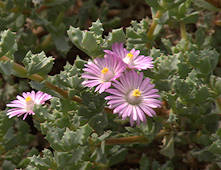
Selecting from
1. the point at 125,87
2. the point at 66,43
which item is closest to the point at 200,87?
the point at 125,87

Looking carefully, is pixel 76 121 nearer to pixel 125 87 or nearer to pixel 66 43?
pixel 125 87

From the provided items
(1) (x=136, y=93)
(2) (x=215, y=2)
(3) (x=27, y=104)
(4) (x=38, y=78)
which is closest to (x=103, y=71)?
(1) (x=136, y=93)

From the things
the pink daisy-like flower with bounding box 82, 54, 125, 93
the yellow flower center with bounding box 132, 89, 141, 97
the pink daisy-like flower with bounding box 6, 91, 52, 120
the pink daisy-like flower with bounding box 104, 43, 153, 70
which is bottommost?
the pink daisy-like flower with bounding box 6, 91, 52, 120

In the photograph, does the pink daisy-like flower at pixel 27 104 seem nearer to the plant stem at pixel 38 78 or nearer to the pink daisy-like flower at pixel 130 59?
the plant stem at pixel 38 78

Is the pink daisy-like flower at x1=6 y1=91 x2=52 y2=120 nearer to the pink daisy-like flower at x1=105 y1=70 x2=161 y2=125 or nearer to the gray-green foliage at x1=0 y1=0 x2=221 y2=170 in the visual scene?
the gray-green foliage at x1=0 y1=0 x2=221 y2=170

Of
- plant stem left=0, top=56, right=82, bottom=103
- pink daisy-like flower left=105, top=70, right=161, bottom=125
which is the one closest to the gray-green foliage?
plant stem left=0, top=56, right=82, bottom=103

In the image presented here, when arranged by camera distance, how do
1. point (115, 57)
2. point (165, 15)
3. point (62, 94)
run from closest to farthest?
point (115, 57), point (62, 94), point (165, 15)
